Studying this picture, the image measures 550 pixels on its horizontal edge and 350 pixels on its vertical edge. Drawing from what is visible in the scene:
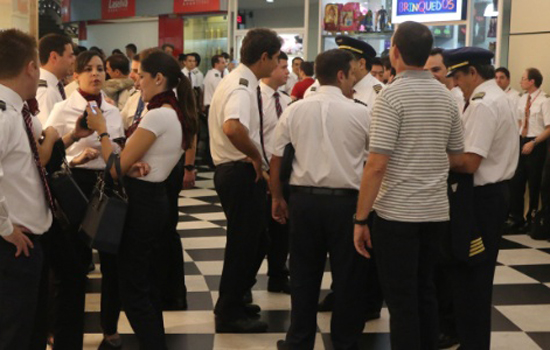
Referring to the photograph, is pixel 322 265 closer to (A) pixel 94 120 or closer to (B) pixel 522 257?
(A) pixel 94 120

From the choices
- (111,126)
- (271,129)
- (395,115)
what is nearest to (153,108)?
(111,126)

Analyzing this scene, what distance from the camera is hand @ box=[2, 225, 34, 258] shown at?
2552 millimetres

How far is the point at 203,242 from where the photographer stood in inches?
250

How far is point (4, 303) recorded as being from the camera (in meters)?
2.60

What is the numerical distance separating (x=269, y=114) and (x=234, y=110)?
788mm

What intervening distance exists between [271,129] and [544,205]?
3445 mm

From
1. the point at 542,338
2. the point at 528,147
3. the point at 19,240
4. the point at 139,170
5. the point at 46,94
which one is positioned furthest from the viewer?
the point at 528,147

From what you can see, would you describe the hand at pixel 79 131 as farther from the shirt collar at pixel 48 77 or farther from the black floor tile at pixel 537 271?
the black floor tile at pixel 537 271

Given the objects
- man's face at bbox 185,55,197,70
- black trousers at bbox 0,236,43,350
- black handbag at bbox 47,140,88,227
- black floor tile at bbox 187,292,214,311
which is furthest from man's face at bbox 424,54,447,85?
man's face at bbox 185,55,197,70

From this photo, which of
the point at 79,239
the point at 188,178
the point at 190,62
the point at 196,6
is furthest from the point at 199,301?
the point at 196,6

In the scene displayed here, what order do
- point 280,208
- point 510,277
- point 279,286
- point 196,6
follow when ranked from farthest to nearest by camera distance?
point 196,6 → point 510,277 → point 279,286 → point 280,208

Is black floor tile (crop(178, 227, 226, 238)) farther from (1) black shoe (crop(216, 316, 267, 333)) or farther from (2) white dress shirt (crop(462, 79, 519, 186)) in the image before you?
(2) white dress shirt (crop(462, 79, 519, 186))

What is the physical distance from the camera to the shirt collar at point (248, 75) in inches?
161

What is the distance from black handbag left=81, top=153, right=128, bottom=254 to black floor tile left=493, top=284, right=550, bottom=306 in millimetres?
2601
